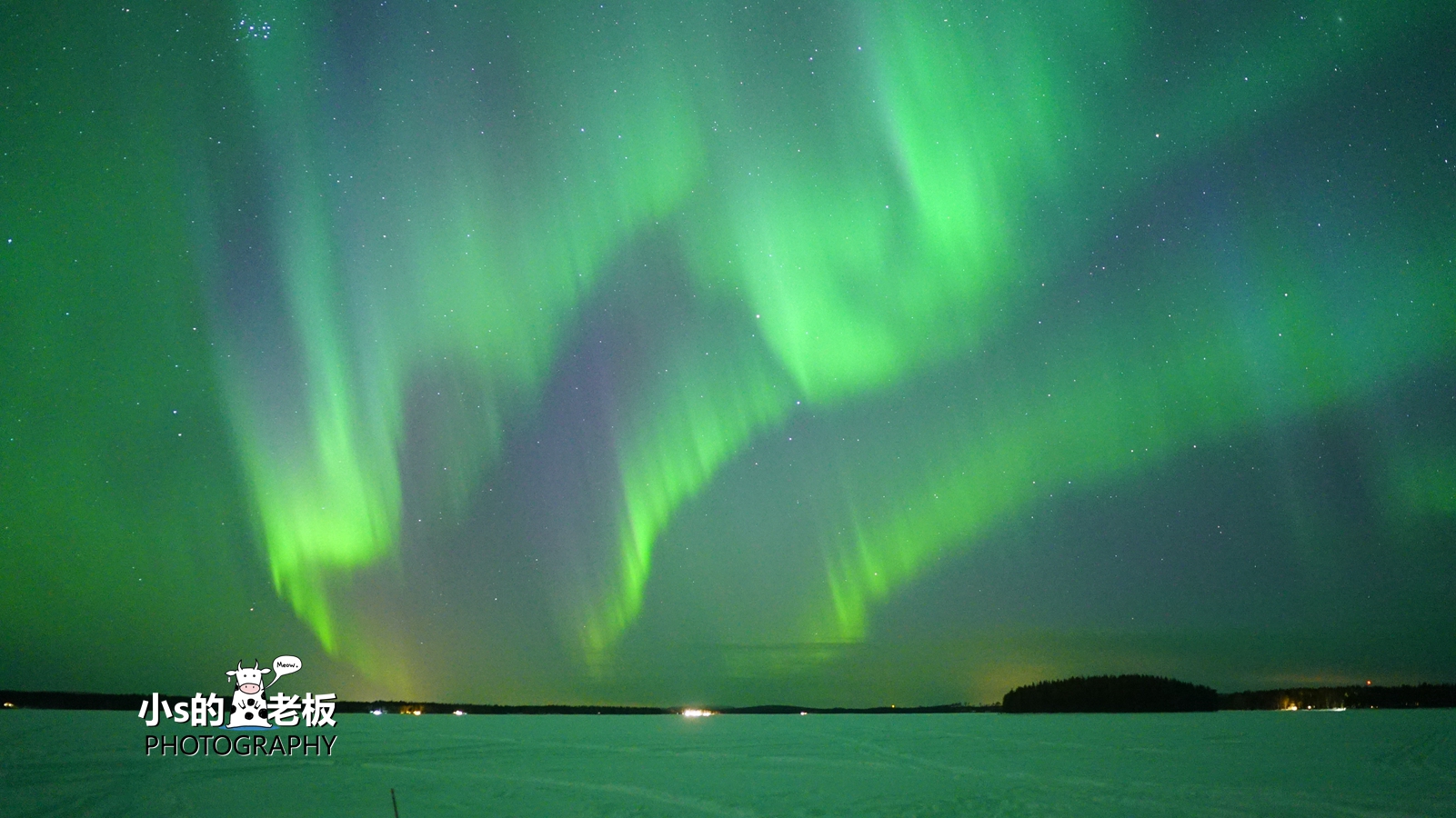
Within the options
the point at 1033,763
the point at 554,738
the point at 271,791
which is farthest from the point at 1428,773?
the point at 554,738

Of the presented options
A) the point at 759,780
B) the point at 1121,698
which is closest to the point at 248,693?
the point at 759,780

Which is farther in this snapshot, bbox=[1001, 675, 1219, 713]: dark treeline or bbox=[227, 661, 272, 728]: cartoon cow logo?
bbox=[1001, 675, 1219, 713]: dark treeline

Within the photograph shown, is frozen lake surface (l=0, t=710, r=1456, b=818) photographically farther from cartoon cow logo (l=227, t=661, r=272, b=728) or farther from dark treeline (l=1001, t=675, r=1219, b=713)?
dark treeline (l=1001, t=675, r=1219, b=713)

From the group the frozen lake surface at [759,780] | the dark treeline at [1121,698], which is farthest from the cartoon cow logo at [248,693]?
the dark treeline at [1121,698]

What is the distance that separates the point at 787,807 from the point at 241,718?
45.2 feet

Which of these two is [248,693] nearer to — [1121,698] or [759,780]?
[759,780]

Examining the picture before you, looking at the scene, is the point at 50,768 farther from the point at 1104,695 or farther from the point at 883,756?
the point at 1104,695

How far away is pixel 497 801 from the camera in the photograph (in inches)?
866

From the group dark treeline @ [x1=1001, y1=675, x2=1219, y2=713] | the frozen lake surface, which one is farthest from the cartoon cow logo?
dark treeline @ [x1=1001, y1=675, x2=1219, y2=713]

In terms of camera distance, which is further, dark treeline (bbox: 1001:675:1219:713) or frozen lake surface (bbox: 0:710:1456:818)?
dark treeline (bbox: 1001:675:1219:713)

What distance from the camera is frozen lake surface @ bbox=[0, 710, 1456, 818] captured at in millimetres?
20625

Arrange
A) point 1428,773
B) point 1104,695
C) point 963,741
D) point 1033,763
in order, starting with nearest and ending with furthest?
1. point 1428,773
2. point 1033,763
3. point 963,741
4. point 1104,695

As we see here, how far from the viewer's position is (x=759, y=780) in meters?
26.7

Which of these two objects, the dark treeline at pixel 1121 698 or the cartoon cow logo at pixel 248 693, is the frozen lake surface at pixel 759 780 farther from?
the dark treeline at pixel 1121 698
